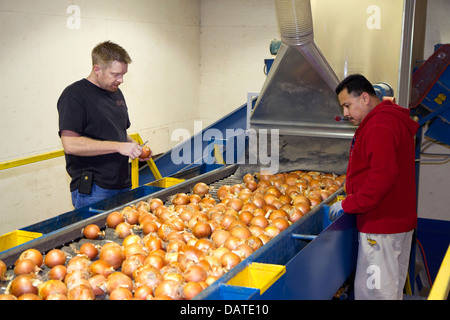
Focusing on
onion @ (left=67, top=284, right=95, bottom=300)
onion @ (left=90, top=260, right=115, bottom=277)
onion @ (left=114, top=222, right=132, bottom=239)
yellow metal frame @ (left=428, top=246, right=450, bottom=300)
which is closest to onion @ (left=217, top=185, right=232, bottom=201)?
onion @ (left=114, top=222, right=132, bottom=239)

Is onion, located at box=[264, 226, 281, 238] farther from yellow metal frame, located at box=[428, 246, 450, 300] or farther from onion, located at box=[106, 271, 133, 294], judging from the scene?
yellow metal frame, located at box=[428, 246, 450, 300]

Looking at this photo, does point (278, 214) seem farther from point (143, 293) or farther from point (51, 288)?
point (51, 288)

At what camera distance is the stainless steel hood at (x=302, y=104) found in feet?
9.85

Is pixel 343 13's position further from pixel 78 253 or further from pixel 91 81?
pixel 78 253

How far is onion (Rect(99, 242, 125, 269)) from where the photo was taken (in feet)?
6.98

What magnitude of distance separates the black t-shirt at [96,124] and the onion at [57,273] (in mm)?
1116

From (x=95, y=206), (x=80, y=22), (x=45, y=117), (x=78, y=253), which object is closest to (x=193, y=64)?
(x=80, y=22)

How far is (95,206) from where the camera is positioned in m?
2.81

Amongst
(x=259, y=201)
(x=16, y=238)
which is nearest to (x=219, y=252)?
(x=259, y=201)

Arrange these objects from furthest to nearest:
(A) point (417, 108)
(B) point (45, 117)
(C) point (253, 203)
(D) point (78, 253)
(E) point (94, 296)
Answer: (B) point (45, 117)
(A) point (417, 108)
(C) point (253, 203)
(D) point (78, 253)
(E) point (94, 296)

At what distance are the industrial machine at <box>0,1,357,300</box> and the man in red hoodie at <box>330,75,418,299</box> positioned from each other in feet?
0.40

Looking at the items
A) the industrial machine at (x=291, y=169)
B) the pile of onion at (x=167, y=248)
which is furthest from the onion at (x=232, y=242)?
the industrial machine at (x=291, y=169)

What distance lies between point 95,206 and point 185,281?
1.12 meters

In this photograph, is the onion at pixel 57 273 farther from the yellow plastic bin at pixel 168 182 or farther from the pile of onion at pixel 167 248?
the yellow plastic bin at pixel 168 182
